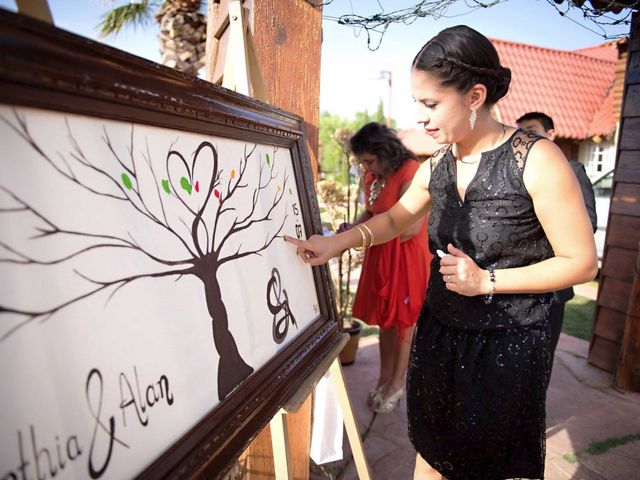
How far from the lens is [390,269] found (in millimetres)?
2625

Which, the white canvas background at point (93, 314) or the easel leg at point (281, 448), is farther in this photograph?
the easel leg at point (281, 448)

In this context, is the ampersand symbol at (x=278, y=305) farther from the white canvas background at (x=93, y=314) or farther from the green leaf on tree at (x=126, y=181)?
the green leaf on tree at (x=126, y=181)

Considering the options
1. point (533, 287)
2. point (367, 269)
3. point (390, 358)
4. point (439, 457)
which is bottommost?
point (390, 358)

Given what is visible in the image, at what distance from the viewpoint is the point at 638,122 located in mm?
2846

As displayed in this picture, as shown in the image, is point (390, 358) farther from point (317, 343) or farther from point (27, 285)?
point (27, 285)

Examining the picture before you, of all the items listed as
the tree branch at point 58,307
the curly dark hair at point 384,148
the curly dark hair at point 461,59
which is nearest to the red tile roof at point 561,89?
the curly dark hair at point 384,148

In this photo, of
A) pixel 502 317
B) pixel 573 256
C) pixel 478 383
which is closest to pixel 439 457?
pixel 478 383

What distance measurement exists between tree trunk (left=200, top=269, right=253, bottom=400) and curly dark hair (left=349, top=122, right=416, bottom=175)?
5.90 ft

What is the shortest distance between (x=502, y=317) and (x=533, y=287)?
5.7 inches

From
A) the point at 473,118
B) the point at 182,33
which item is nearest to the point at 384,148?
the point at 473,118

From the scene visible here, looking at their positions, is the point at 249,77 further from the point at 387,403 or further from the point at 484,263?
the point at 387,403

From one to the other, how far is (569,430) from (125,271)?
2.71 meters

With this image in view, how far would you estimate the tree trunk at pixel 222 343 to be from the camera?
0.84 metres

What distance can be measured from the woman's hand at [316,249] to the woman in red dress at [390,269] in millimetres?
1201
